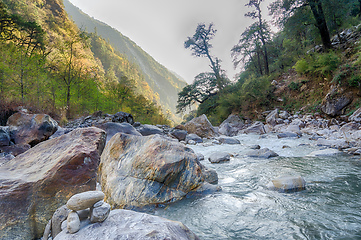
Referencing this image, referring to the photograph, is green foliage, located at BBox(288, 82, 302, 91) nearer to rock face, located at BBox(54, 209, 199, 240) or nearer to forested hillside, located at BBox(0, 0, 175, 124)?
rock face, located at BBox(54, 209, 199, 240)

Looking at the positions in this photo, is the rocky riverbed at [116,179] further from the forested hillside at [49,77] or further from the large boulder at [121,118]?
the large boulder at [121,118]

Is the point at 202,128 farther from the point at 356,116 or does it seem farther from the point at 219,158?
the point at 356,116

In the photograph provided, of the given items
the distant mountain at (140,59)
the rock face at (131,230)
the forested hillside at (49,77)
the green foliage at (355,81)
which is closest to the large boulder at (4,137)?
the forested hillside at (49,77)

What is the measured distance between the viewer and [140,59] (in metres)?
135

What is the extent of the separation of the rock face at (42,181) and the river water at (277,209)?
1.22m

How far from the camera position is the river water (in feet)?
5.42

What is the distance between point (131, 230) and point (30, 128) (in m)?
6.15

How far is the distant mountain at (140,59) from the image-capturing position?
11544 centimetres

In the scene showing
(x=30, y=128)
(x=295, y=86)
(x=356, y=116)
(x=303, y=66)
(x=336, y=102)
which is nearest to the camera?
(x=30, y=128)

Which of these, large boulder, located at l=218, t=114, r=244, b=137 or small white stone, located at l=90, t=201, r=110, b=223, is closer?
small white stone, located at l=90, t=201, r=110, b=223

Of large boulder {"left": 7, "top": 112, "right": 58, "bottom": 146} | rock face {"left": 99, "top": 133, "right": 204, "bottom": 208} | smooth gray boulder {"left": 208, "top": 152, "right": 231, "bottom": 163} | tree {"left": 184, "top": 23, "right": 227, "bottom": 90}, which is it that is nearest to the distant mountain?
tree {"left": 184, "top": 23, "right": 227, "bottom": 90}

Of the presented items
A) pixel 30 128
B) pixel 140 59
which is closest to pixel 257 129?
pixel 30 128

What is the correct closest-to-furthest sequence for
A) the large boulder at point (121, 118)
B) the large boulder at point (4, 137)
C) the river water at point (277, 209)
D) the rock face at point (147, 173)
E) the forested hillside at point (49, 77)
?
the river water at point (277, 209)
the rock face at point (147, 173)
the large boulder at point (4, 137)
the forested hillside at point (49, 77)
the large boulder at point (121, 118)

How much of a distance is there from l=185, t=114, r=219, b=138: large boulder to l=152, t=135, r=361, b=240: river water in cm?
729
